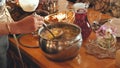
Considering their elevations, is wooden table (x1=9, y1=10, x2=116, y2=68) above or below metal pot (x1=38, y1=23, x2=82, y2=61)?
below

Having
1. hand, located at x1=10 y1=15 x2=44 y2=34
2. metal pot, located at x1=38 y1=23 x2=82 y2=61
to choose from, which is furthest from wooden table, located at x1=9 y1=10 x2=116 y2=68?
hand, located at x1=10 y1=15 x2=44 y2=34

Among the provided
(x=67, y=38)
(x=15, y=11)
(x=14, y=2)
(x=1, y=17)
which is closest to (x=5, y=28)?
(x=1, y=17)

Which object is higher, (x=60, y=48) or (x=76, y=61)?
(x=60, y=48)

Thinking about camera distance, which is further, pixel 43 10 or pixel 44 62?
pixel 43 10

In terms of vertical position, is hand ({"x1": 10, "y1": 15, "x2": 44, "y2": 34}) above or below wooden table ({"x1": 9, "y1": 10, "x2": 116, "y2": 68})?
above

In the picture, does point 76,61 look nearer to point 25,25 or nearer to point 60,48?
point 60,48

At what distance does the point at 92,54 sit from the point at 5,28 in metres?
0.45

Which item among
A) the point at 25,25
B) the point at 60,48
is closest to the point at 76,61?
the point at 60,48

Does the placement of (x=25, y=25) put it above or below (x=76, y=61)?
above

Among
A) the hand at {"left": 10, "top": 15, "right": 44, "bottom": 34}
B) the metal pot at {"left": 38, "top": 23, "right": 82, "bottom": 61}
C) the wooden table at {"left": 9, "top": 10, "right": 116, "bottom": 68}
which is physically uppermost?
the hand at {"left": 10, "top": 15, "right": 44, "bottom": 34}

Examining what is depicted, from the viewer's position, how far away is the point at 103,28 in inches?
45.1

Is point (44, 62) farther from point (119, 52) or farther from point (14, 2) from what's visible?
point (14, 2)

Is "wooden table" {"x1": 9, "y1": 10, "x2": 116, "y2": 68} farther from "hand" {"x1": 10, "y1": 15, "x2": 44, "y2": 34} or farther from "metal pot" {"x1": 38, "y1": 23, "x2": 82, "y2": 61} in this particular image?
"hand" {"x1": 10, "y1": 15, "x2": 44, "y2": 34}

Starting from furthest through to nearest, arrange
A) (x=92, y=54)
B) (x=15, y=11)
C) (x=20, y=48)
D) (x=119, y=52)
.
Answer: (x=15, y=11), (x=20, y=48), (x=92, y=54), (x=119, y=52)
